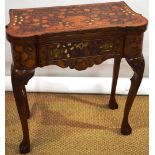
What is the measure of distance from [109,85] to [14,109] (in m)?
0.54

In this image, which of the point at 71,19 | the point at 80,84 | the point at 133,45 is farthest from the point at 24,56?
the point at 80,84

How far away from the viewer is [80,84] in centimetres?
184

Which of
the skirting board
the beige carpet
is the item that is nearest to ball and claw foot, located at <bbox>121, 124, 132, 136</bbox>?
the beige carpet

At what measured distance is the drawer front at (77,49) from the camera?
1.23 metres

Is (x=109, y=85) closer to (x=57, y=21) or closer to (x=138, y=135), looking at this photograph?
(x=138, y=135)

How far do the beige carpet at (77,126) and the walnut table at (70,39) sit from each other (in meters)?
0.22

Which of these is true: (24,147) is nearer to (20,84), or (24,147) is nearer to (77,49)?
(20,84)

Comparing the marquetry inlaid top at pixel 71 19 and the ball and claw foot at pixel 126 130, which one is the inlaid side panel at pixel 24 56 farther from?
the ball and claw foot at pixel 126 130

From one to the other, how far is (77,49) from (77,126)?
520mm

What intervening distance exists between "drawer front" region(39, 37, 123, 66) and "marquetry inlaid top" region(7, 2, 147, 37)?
55mm

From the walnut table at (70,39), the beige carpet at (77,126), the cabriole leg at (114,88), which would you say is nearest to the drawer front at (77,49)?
the walnut table at (70,39)

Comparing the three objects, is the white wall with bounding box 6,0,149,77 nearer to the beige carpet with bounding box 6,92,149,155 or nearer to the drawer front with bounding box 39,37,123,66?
the beige carpet with bounding box 6,92,149,155

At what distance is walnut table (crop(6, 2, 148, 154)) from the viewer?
120 centimetres
